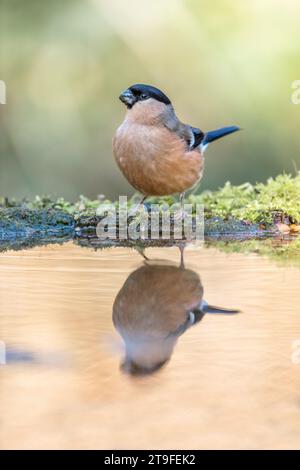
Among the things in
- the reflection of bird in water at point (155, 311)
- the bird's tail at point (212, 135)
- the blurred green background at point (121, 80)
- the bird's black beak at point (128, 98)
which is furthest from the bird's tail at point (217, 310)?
the blurred green background at point (121, 80)

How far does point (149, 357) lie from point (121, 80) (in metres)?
8.51

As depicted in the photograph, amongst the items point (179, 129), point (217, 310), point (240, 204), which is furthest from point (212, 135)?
point (217, 310)

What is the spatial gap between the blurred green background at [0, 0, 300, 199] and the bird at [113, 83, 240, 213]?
4.34 meters

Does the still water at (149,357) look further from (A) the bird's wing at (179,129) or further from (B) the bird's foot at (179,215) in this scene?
(A) the bird's wing at (179,129)

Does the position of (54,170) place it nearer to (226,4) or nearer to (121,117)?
(121,117)

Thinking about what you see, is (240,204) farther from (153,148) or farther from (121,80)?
(121,80)

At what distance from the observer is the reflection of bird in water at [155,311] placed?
2.37 meters

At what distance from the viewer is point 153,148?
5.36 m

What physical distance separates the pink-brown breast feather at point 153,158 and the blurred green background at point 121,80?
14.5 ft

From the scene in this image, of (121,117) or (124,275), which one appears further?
(121,117)
